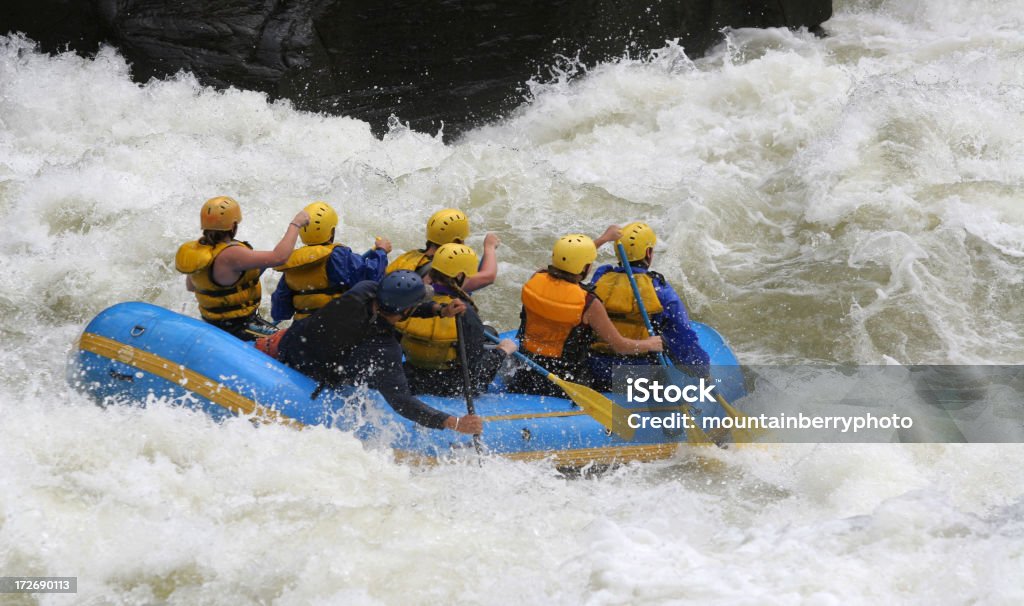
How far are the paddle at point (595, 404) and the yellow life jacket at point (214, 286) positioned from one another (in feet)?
4.24

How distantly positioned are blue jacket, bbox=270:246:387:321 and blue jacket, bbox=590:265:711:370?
1.27 meters

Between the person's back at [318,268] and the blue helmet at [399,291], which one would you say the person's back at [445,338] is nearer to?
the blue helmet at [399,291]

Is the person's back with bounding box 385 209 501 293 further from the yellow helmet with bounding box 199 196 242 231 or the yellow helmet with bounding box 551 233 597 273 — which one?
the yellow helmet with bounding box 199 196 242 231

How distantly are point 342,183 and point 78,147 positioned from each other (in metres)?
2.97

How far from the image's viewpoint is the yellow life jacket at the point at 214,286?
4.95 meters

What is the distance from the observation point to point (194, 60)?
1030 cm

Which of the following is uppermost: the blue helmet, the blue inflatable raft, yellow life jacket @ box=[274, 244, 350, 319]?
the blue helmet

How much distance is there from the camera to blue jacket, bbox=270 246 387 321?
5184mm

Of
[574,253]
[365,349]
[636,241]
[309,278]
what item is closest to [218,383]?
[365,349]

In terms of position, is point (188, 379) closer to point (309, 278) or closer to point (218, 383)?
point (218, 383)

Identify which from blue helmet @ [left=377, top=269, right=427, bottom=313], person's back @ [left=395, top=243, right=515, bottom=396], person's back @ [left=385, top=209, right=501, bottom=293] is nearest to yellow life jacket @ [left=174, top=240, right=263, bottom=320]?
person's back @ [left=385, top=209, right=501, bottom=293]

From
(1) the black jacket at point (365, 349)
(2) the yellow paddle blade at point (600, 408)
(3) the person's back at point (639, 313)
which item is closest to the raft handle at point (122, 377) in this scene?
(1) the black jacket at point (365, 349)

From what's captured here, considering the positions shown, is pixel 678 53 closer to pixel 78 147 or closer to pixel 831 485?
pixel 78 147

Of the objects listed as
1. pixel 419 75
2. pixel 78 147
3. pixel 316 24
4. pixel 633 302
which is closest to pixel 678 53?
pixel 419 75
